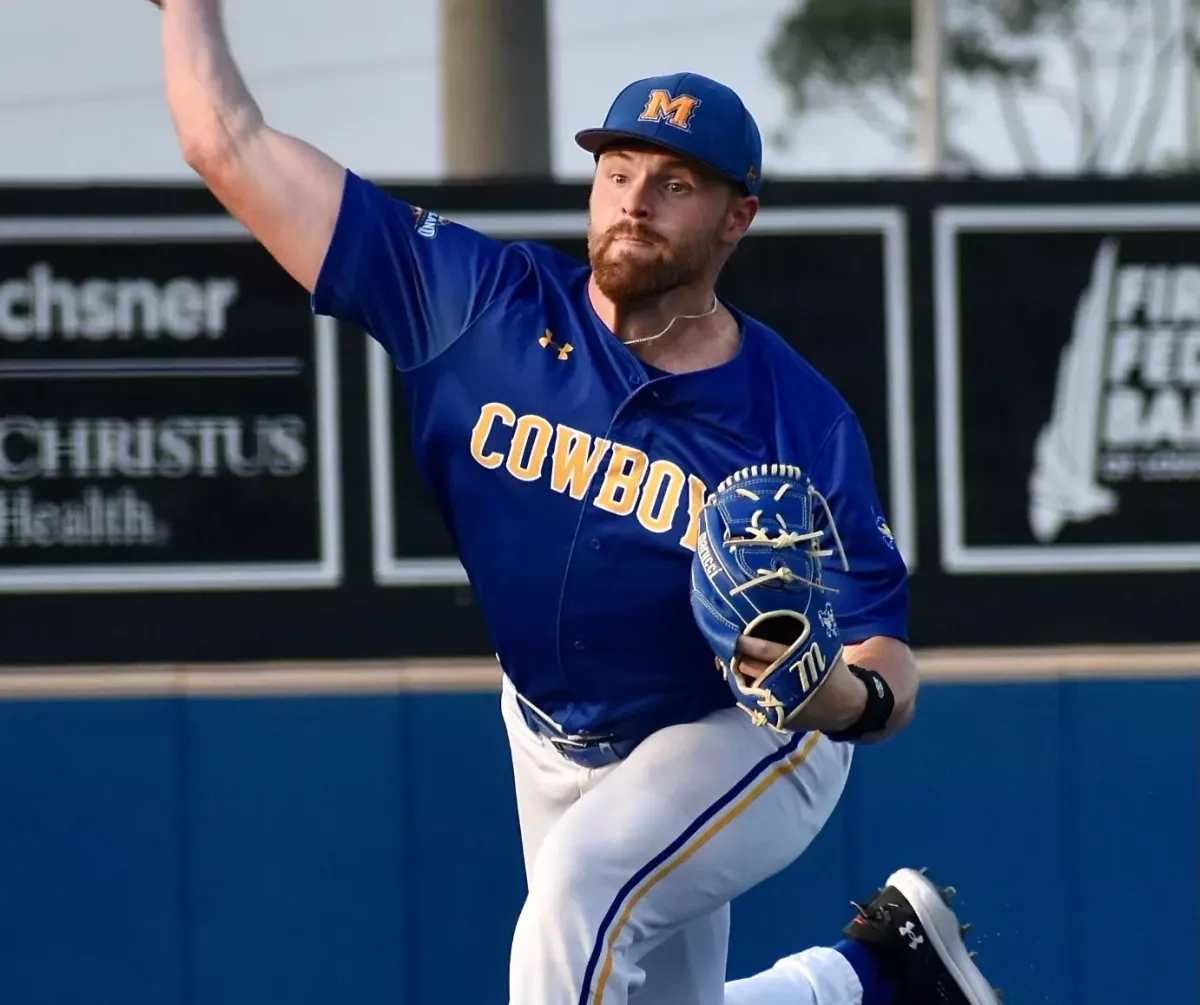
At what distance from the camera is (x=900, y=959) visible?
12.7 feet

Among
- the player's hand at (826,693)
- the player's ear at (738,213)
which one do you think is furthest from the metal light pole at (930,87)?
the player's hand at (826,693)

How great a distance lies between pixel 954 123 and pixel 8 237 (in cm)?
225

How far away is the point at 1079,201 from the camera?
4.55 metres

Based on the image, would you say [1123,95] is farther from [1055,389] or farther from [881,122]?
[1055,389]

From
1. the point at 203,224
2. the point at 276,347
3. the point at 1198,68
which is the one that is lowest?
the point at 276,347

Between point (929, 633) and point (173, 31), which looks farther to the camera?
point (929, 633)

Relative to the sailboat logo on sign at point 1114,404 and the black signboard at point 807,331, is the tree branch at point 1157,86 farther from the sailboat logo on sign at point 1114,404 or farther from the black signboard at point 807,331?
the black signboard at point 807,331

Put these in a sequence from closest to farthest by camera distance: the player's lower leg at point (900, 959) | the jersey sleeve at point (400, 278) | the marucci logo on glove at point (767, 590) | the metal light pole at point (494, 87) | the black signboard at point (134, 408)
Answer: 1. the marucci logo on glove at point (767, 590)
2. the jersey sleeve at point (400, 278)
3. the player's lower leg at point (900, 959)
4. the black signboard at point (134, 408)
5. the metal light pole at point (494, 87)

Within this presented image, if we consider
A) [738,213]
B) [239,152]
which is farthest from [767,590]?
[239,152]

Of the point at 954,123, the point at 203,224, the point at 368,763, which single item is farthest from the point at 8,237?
the point at 954,123

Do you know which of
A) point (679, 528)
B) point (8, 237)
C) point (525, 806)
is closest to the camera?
point (679, 528)

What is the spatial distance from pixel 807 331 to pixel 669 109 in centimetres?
155

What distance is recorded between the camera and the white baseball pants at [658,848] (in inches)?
111

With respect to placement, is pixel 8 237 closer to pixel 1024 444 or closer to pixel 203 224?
pixel 203 224
